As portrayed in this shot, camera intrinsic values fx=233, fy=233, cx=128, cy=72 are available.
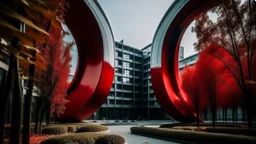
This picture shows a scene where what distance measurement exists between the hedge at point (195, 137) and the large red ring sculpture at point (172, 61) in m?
5.06

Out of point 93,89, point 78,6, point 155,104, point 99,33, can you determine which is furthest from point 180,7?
point 155,104

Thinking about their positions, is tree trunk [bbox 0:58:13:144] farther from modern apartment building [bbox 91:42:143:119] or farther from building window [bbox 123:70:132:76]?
building window [bbox 123:70:132:76]

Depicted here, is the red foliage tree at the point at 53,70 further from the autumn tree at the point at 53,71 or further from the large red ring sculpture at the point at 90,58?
the large red ring sculpture at the point at 90,58

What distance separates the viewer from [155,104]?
61.7m

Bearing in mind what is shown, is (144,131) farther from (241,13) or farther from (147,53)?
(147,53)

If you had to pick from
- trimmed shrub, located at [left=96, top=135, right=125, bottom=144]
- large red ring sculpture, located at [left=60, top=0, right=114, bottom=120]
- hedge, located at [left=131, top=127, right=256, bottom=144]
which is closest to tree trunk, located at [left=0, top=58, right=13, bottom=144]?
trimmed shrub, located at [left=96, top=135, right=125, bottom=144]

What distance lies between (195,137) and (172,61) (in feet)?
40.5

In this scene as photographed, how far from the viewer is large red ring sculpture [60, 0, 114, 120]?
19844 millimetres

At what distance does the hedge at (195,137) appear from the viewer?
10194 mm

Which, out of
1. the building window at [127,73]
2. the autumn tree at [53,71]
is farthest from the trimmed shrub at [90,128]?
the building window at [127,73]

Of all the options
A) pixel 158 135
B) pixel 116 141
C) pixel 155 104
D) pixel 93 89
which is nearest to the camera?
pixel 116 141

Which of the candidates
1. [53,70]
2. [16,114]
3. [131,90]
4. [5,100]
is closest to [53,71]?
[53,70]

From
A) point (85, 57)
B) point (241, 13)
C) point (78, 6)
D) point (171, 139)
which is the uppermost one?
point (78, 6)

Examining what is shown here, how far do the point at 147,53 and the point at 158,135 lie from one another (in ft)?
170
